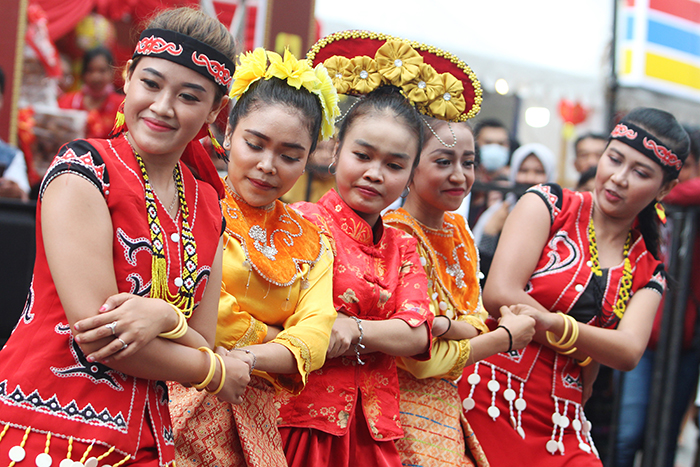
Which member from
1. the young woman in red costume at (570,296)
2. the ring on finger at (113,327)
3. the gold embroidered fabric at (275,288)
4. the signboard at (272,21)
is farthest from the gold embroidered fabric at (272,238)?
the signboard at (272,21)

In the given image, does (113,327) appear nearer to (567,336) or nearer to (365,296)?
(365,296)

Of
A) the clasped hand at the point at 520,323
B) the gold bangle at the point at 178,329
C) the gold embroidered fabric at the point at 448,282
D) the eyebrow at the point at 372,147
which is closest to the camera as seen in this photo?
the gold bangle at the point at 178,329

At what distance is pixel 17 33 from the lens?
629cm

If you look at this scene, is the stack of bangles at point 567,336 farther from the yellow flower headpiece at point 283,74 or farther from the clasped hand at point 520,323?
the yellow flower headpiece at point 283,74

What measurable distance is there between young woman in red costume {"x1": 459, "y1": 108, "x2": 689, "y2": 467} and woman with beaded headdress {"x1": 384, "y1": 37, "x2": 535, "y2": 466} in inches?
7.2

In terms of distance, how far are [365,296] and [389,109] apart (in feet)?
2.09

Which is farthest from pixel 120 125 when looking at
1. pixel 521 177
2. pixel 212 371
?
pixel 521 177

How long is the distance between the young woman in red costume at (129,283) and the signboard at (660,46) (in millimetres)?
11721

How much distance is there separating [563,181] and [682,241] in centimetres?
834

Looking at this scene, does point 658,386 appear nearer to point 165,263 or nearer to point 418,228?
point 418,228

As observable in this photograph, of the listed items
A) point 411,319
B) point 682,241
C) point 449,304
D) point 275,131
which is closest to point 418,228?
point 449,304

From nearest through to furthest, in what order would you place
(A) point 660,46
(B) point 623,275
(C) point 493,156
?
(B) point 623,275 → (C) point 493,156 → (A) point 660,46

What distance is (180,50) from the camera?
1552 millimetres

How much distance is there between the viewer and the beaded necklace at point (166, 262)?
149 cm
